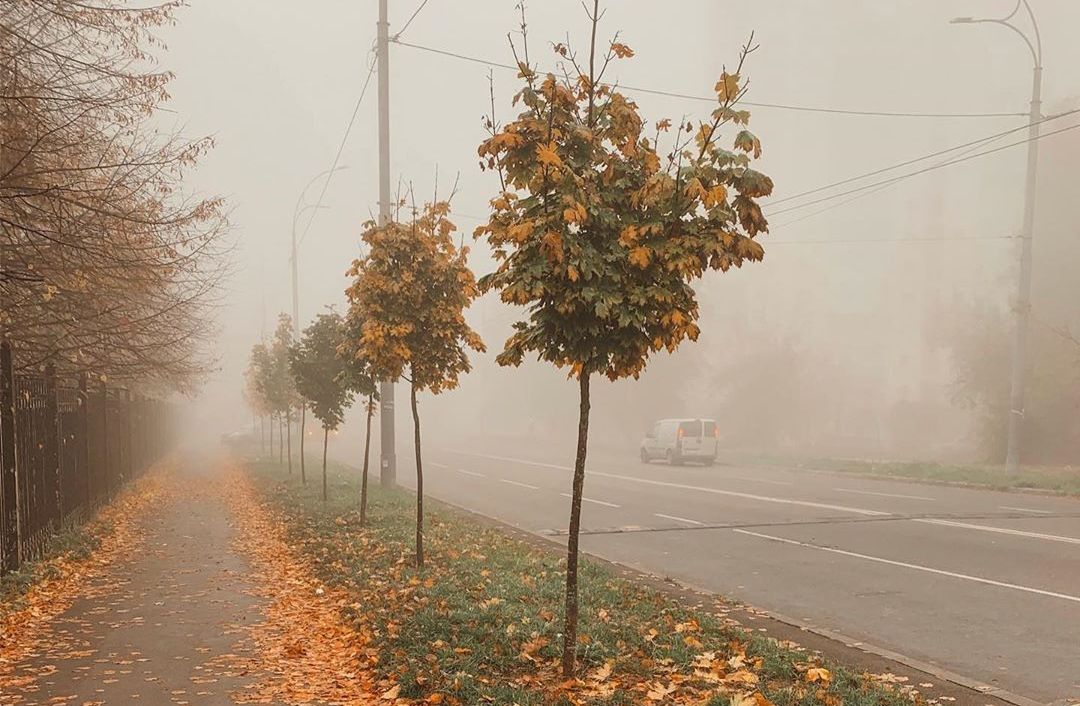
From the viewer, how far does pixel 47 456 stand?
467 inches

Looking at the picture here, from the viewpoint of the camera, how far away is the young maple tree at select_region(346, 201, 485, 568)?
36.1 feet

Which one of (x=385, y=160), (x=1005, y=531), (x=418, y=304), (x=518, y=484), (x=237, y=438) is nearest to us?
(x=418, y=304)

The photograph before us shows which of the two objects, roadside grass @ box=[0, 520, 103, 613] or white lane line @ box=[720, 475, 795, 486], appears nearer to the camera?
roadside grass @ box=[0, 520, 103, 613]

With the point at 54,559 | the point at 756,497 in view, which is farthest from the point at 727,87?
the point at 756,497

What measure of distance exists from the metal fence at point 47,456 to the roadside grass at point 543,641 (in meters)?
3.28

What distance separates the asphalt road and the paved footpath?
208 inches

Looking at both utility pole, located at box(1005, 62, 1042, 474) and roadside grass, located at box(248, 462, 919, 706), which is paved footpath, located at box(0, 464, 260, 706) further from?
utility pole, located at box(1005, 62, 1042, 474)

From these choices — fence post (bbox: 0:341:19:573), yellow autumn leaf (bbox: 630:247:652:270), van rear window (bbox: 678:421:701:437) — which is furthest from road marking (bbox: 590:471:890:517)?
fence post (bbox: 0:341:19:573)

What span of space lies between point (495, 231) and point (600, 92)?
125 cm

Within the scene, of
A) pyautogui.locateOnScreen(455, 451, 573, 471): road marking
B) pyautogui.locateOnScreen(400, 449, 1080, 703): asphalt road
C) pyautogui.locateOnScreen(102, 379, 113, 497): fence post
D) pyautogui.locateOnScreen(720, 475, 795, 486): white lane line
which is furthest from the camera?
pyautogui.locateOnScreen(455, 451, 573, 471): road marking

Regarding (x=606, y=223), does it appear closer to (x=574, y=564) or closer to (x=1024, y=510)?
(x=574, y=564)

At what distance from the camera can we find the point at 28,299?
12.1 meters

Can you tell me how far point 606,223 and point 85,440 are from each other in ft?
39.8

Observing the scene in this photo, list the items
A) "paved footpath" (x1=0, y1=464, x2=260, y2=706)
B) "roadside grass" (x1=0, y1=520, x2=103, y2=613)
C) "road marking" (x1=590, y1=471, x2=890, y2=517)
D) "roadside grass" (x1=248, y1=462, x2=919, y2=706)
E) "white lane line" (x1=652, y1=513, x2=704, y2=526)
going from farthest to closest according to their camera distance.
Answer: "road marking" (x1=590, y1=471, x2=890, y2=517), "white lane line" (x1=652, y1=513, x2=704, y2=526), "roadside grass" (x1=0, y1=520, x2=103, y2=613), "paved footpath" (x1=0, y1=464, x2=260, y2=706), "roadside grass" (x1=248, y1=462, x2=919, y2=706)
